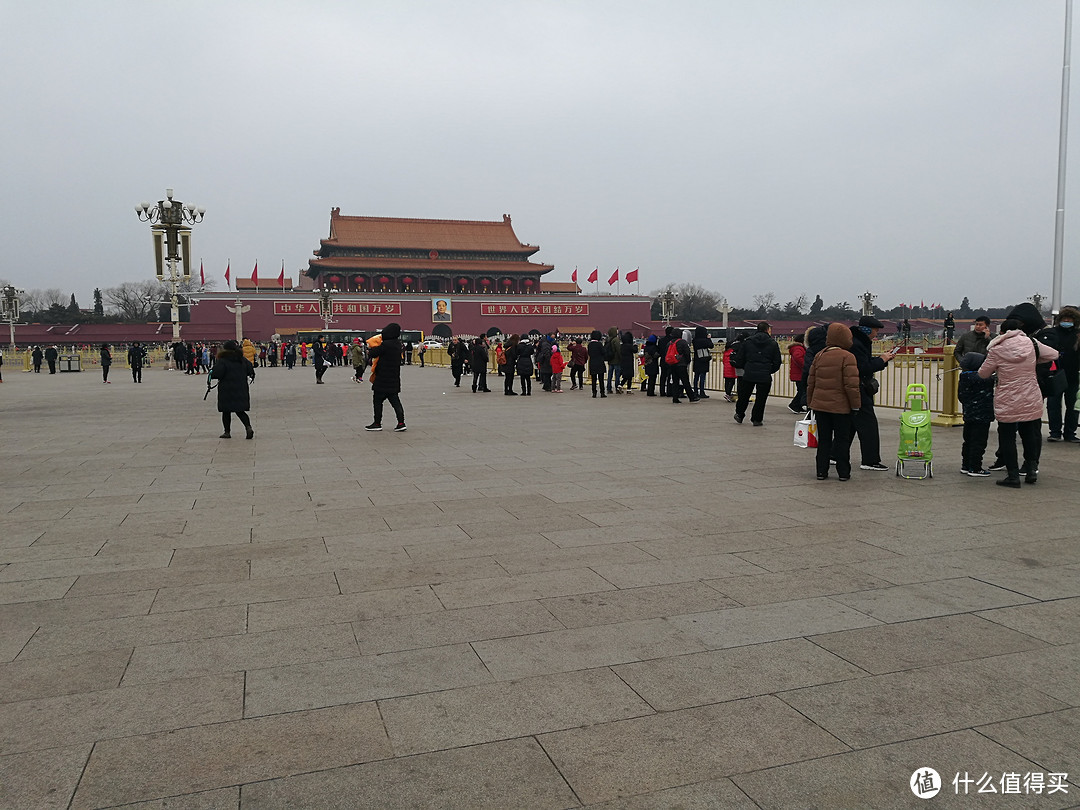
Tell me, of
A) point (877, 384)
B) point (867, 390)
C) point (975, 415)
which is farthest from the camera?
point (877, 384)

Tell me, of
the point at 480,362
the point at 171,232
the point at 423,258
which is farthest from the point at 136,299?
the point at 480,362

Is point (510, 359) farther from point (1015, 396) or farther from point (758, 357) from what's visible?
point (1015, 396)

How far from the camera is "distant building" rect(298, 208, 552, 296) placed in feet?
192

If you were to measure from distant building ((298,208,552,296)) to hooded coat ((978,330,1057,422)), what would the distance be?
5417 cm

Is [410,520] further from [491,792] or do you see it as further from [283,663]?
[491,792]

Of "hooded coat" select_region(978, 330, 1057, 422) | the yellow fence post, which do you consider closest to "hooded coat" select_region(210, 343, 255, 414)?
"hooded coat" select_region(978, 330, 1057, 422)

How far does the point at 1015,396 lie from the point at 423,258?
184ft

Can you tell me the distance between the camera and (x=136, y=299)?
3159 inches

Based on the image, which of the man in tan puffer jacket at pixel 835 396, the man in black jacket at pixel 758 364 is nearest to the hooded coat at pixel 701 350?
the man in black jacket at pixel 758 364

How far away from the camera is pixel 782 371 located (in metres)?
15.8

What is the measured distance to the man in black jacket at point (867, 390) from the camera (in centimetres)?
711

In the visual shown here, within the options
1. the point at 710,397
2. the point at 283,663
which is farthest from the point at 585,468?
the point at 710,397

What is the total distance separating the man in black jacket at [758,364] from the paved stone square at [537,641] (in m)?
3.36

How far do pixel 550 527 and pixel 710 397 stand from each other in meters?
10.9
